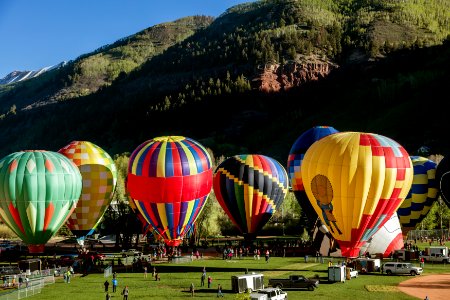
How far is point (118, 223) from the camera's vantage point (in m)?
62.8

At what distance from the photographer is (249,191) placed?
52.4 metres

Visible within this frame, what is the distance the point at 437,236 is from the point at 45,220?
153 ft

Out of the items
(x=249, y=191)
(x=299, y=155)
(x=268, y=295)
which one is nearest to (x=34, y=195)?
(x=249, y=191)

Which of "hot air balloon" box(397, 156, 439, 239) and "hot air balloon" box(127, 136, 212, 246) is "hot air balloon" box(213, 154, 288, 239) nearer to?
"hot air balloon" box(127, 136, 212, 246)

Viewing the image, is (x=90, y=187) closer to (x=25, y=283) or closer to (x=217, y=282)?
(x=25, y=283)

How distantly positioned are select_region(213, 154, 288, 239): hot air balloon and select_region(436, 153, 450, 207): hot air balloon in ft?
49.3

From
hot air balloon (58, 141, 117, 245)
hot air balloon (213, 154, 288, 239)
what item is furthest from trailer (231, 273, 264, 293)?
hot air balloon (58, 141, 117, 245)

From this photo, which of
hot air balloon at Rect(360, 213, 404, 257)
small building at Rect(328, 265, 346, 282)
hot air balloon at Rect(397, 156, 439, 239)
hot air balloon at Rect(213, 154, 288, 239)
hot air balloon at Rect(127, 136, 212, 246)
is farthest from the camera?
hot air balloon at Rect(397, 156, 439, 239)

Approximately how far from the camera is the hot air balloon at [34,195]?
4325 centimetres

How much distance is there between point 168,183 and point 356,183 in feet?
50.2

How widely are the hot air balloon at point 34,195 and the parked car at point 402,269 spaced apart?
83.2 ft

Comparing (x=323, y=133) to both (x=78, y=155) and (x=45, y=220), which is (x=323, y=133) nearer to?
(x=78, y=155)

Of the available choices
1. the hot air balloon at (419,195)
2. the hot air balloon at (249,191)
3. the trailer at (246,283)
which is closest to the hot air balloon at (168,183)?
the hot air balloon at (249,191)

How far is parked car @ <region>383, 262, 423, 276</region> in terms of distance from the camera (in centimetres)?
3841
